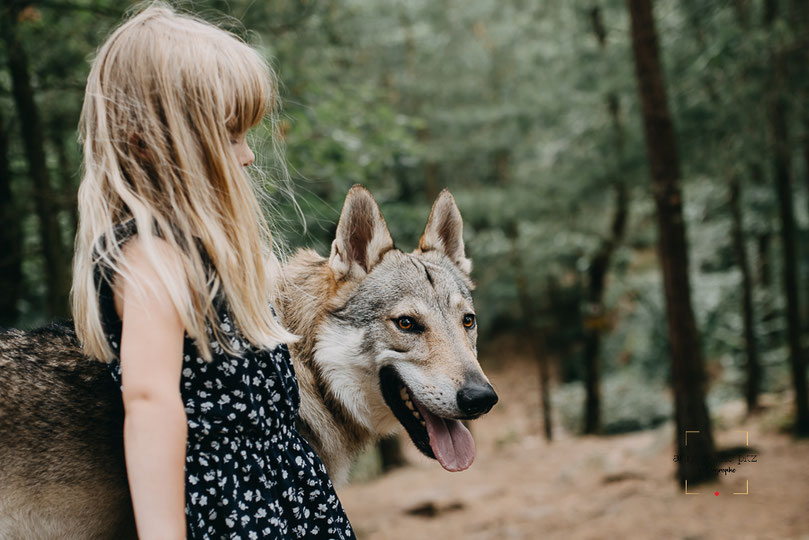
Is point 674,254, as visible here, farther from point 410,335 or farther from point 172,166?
point 172,166

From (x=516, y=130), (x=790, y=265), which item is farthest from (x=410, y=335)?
(x=516, y=130)

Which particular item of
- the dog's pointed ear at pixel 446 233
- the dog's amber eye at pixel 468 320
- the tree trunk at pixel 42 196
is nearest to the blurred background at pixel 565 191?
the tree trunk at pixel 42 196

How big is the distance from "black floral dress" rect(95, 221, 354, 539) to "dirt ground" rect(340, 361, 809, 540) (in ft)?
10.2

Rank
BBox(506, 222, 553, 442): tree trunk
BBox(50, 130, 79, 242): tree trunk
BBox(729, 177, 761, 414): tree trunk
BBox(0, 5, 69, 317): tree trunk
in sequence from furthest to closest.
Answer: BBox(506, 222, 553, 442): tree trunk
BBox(729, 177, 761, 414): tree trunk
BBox(50, 130, 79, 242): tree trunk
BBox(0, 5, 69, 317): tree trunk

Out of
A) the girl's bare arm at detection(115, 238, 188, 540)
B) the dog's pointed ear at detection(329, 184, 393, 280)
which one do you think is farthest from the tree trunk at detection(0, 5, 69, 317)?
the girl's bare arm at detection(115, 238, 188, 540)

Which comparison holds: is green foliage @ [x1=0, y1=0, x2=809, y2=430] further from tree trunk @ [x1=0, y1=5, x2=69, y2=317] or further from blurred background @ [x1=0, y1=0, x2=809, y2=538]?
tree trunk @ [x1=0, y1=5, x2=69, y2=317]

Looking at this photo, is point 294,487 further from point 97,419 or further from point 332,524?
point 97,419

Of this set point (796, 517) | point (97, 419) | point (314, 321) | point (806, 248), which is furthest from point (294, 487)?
point (806, 248)

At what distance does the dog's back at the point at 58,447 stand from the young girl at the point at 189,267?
0.29 metres

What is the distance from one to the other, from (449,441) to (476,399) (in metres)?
0.24

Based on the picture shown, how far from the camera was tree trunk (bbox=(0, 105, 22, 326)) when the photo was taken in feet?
19.2

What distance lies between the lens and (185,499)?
1.63 metres

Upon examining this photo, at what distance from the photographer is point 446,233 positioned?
304 cm

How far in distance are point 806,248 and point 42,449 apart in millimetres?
14699
